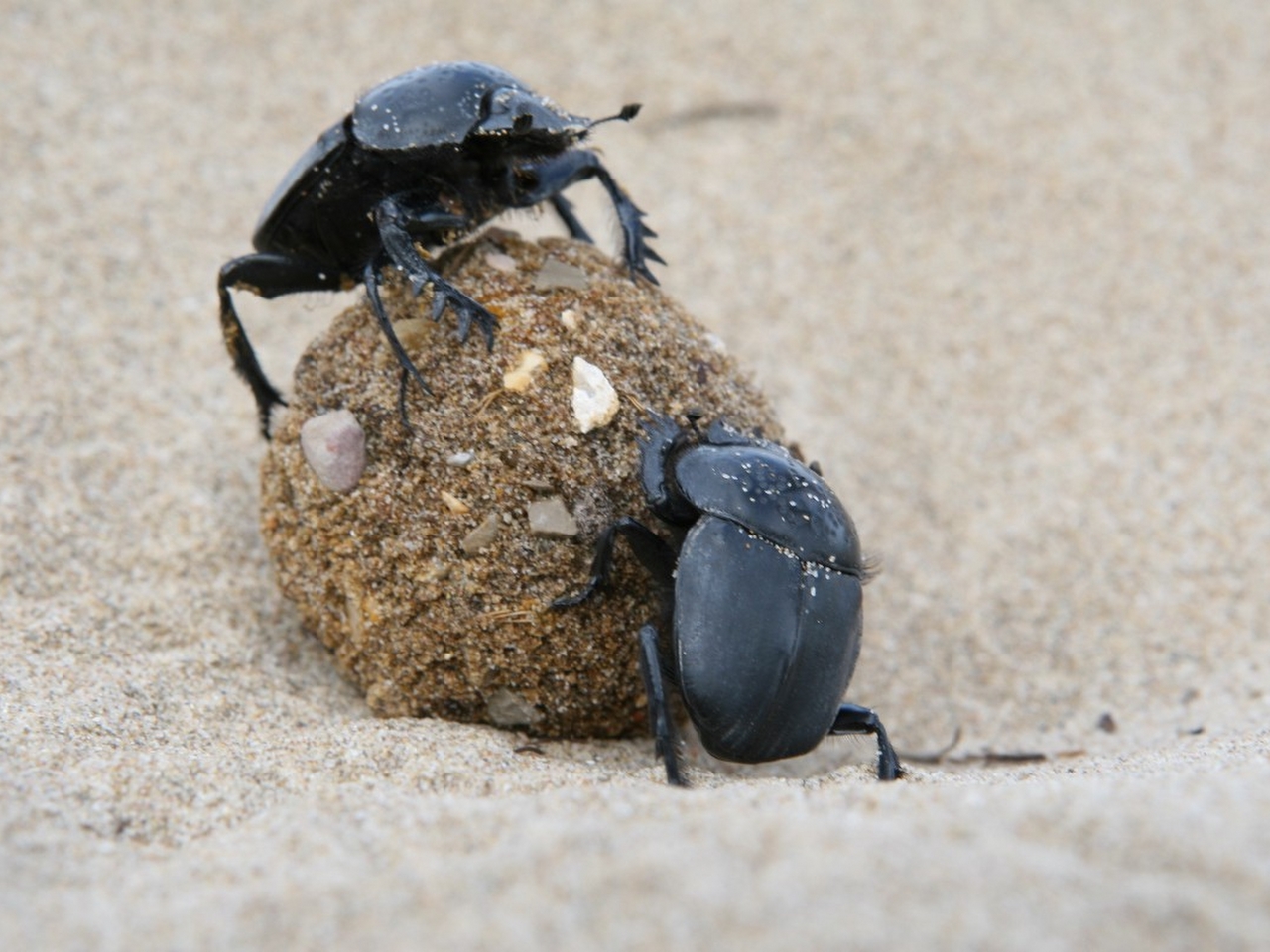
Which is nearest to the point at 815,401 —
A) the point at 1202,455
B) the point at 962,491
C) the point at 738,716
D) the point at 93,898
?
the point at 962,491

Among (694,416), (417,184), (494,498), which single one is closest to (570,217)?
(417,184)

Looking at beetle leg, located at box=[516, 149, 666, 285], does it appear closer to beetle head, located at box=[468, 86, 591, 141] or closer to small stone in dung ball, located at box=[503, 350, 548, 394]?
beetle head, located at box=[468, 86, 591, 141]

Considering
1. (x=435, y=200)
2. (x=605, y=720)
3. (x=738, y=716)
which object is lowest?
(x=605, y=720)

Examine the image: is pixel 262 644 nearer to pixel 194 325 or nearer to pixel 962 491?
pixel 194 325

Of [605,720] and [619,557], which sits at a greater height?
[619,557]

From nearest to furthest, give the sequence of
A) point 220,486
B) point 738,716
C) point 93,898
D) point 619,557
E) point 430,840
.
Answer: point 93,898, point 430,840, point 738,716, point 619,557, point 220,486

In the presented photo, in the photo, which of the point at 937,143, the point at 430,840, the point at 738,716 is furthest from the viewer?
the point at 937,143

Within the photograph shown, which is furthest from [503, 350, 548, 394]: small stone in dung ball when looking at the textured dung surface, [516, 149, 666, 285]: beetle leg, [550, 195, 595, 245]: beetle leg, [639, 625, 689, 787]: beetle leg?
[550, 195, 595, 245]: beetle leg

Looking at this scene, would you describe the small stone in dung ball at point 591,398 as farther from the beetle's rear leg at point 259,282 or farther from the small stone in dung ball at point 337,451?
the beetle's rear leg at point 259,282
